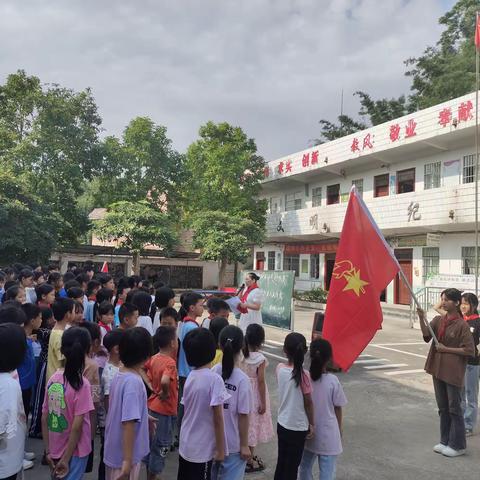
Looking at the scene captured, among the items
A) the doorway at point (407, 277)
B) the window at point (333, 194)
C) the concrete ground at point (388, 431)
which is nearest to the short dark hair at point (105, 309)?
the concrete ground at point (388, 431)

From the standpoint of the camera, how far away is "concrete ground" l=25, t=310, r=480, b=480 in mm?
4188

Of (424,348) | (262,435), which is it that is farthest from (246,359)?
(424,348)

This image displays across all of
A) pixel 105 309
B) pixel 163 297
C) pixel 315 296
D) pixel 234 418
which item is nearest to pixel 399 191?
pixel 315 296

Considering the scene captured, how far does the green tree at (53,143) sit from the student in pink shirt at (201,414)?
16288 millimetres

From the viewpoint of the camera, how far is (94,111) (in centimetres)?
2002

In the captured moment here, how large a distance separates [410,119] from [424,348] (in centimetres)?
969

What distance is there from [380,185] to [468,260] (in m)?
5.54

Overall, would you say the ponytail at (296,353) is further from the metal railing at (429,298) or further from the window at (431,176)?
the window at (431,176)

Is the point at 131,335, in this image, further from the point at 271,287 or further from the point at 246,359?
the point at 271,287

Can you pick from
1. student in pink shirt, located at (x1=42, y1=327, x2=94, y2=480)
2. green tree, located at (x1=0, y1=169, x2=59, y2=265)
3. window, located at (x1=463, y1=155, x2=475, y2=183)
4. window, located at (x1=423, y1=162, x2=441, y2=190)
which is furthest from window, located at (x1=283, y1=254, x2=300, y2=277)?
student in pink shirt, located at (x1=42, y1=327, x2=94, y2=480)

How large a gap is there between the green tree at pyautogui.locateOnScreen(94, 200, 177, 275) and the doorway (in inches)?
379

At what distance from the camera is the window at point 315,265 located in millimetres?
24562

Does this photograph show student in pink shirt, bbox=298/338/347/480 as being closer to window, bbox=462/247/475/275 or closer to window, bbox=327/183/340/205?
window, bbox=462/247/475/275

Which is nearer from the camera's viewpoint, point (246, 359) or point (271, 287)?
point (246, 359)
